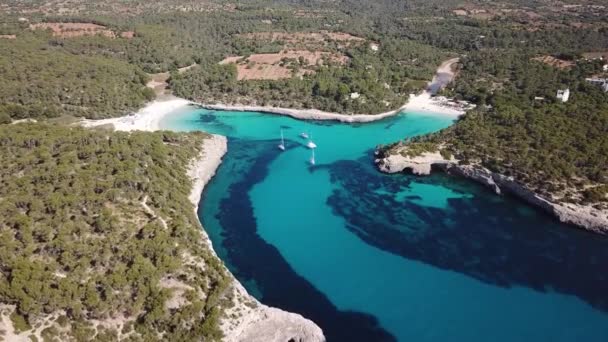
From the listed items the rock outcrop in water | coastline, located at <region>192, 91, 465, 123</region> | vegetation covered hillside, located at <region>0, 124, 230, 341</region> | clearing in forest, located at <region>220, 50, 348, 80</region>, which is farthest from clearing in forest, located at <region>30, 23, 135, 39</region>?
the rock outcrop in water

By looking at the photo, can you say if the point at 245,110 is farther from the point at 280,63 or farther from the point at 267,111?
the point at 280,63

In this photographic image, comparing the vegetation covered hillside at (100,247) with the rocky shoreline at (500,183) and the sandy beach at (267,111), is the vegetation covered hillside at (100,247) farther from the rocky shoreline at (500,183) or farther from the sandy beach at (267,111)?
the rocky shoreline at (500,183)

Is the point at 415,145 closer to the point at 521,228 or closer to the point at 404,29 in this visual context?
the point at 521,228

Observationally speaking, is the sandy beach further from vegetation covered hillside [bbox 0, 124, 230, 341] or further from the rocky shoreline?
vegetation covered hillside [bbox 0, 124, 230, 341]

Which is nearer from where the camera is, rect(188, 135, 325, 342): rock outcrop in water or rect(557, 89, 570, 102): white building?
rect(188, 135, 325, 342): rock outcrop in water

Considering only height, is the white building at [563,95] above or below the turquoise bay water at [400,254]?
above

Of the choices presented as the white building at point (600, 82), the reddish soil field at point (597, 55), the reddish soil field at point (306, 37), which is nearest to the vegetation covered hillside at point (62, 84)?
the reddish soil field at point (306, 37)
